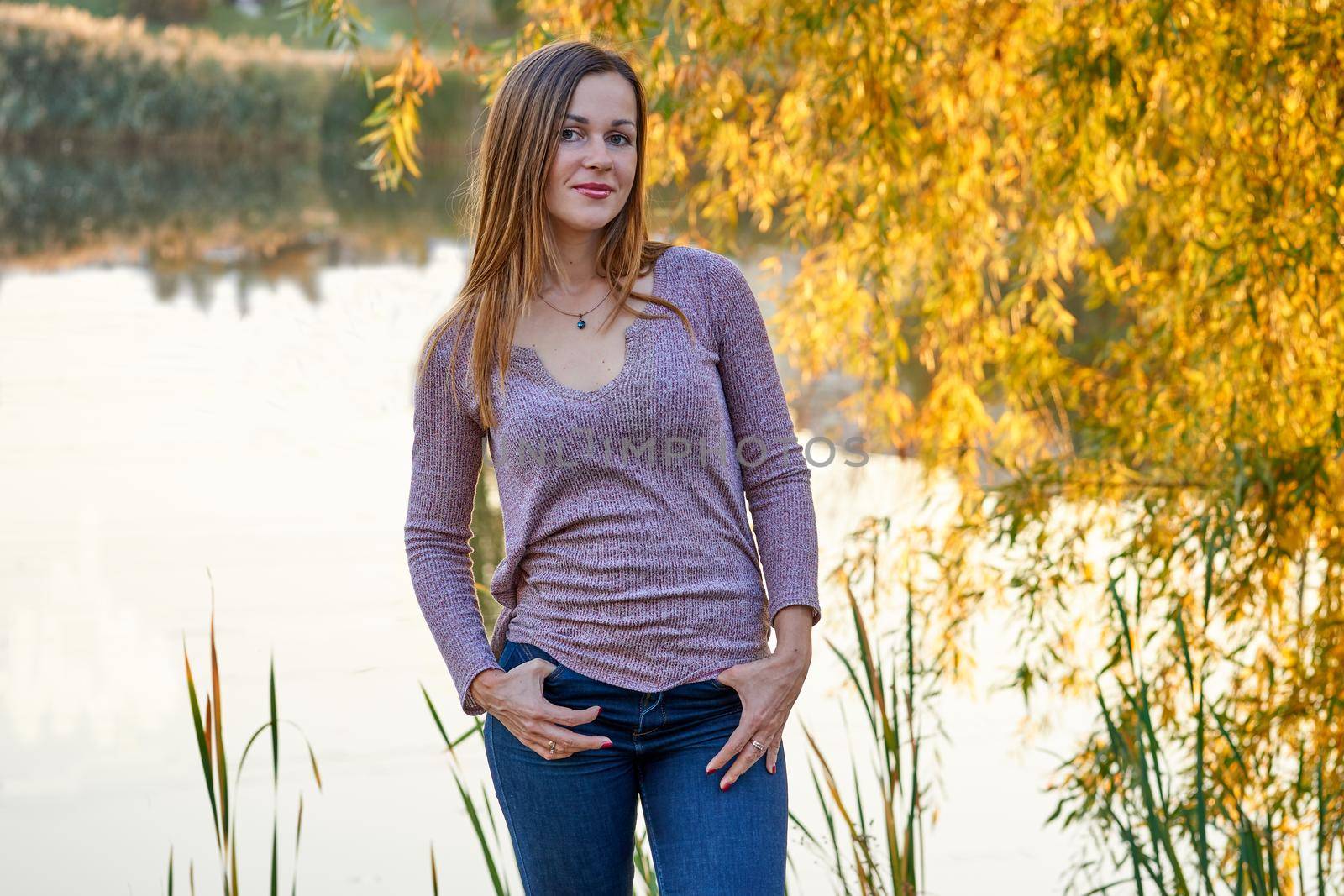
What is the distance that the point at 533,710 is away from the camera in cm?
155

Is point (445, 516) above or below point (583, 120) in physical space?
below

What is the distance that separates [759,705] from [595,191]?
Result: 58cm

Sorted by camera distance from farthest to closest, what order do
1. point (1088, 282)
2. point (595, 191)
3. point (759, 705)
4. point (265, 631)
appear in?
point (265, 631) < point (1088, 282) < point (595, 191) < point (759, 705)

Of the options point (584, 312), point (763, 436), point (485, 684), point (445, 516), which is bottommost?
point (485, 684)

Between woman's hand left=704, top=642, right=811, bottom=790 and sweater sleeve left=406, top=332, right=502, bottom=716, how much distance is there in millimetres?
271

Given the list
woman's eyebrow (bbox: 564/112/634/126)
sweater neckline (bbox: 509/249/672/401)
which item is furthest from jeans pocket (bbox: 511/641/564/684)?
woman's eyebrow (bbox: 564/112/634/126)

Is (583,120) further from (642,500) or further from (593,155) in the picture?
(642,500)

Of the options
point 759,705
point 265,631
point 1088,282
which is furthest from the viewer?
point 265,631

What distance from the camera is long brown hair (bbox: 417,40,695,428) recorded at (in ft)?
5.32

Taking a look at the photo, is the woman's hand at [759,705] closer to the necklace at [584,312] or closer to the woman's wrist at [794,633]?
the woman's wrist at [794,633]

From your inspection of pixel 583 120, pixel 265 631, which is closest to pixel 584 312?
pixel 583 120

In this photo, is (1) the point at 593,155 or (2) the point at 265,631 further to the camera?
(2) the point at 265,631

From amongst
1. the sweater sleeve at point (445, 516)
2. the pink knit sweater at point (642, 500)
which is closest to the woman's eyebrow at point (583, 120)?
the pink knit sweater at point (642, 500)

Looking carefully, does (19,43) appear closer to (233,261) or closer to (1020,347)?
(233,261)
